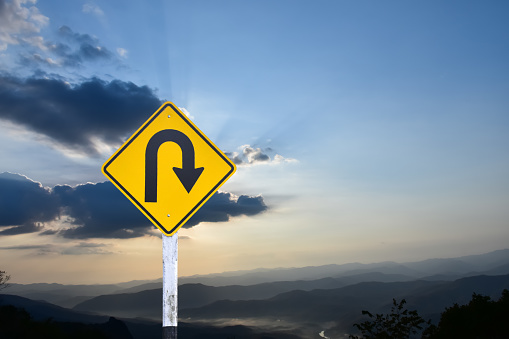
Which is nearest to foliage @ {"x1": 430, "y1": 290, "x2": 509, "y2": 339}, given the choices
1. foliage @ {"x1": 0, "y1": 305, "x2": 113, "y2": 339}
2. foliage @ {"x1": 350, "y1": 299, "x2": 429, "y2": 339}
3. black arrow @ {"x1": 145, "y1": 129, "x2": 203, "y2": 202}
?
foliage @ {"x1": 350, "y1": 299, "x2": 429, "y2": 339}

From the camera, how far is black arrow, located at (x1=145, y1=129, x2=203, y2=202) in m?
5.34

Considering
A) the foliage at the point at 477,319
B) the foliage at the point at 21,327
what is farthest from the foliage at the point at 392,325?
the foliage at the point at 21,327

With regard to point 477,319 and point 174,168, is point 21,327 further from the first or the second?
point 174,168

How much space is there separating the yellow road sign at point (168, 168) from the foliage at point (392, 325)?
8740mm

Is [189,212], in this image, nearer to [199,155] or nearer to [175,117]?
[199,155]

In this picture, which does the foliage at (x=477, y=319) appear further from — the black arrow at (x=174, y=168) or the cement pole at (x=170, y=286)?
the black arrow at (x=174, y=168)

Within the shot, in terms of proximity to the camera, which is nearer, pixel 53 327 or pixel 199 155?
pixel 199 155

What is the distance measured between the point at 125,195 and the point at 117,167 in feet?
1.32

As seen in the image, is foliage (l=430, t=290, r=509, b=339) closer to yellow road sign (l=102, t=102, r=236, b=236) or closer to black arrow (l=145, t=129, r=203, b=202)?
yellow road sign (l=102, t=102, r=236, b=236)

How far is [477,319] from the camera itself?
23.4 meters

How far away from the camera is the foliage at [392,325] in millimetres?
12125

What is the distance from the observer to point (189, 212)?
5336 mm

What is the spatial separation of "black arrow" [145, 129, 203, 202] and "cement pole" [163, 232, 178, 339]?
658 millimetres

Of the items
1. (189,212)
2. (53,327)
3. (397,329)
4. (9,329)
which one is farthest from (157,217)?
(53,327)
